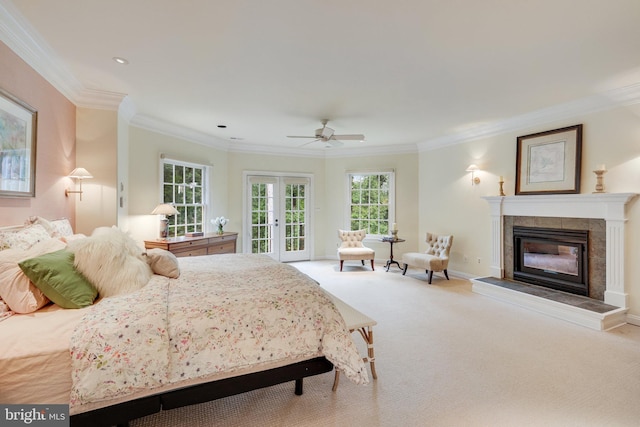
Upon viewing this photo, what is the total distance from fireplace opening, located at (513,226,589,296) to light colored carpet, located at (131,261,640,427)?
2.58 feet

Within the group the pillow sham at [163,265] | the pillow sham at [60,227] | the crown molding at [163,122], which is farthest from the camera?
the pillow sham at [60,227]

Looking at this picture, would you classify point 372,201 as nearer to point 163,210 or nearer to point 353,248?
point 353,248

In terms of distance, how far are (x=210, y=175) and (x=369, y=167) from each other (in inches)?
137

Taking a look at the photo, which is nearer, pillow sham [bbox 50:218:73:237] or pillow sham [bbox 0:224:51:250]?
pillow sham [bbox 0:224:51:250]

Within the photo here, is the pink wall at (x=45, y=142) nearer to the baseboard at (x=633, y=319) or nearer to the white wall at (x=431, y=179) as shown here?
the white wall at (x=431, y=179)

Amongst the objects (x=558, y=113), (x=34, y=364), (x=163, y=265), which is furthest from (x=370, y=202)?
(x=34, y=364)

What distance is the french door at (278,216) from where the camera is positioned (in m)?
6.81

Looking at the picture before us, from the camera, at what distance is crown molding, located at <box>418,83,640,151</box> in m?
3.54

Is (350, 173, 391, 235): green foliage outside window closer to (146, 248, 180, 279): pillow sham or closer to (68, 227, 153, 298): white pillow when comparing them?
(146, 248, 180, 279): pillow sham

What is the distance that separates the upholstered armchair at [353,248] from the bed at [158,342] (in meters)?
4.01

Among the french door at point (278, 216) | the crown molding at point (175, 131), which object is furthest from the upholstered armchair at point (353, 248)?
the crown molding at point (175, 131)

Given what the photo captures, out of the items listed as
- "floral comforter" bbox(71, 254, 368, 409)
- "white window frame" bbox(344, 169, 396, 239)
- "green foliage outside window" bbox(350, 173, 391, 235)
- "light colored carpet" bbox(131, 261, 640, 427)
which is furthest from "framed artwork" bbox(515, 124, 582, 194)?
"floral comforter" bbox(71, 254, 368, 409)

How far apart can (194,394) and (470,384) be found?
1962 mm

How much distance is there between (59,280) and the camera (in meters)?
1.76
